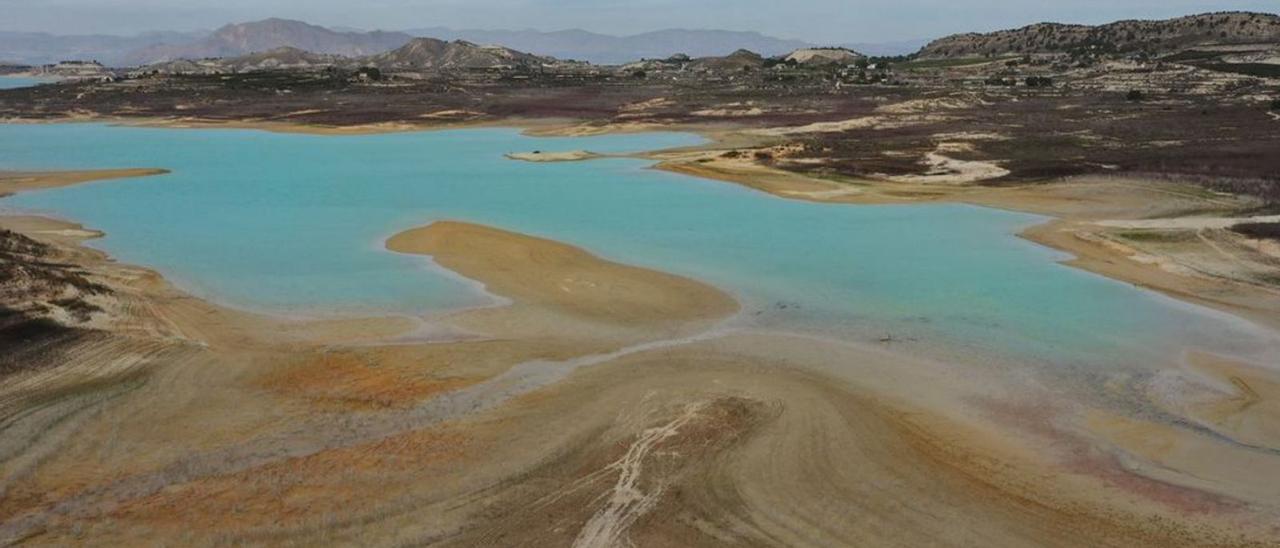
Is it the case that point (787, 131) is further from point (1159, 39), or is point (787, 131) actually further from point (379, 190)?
point (1159, 39)

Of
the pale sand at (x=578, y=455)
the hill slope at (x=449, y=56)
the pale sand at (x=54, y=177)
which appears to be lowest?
the pale sand at (x=578, y=455)

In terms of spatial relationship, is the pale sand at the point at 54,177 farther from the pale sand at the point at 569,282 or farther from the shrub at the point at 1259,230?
the shrub at the point at 1259,230

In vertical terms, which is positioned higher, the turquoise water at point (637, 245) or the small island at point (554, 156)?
the small island at point (554, 156)

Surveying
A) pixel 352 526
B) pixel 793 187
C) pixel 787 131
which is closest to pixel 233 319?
pixel 352 526

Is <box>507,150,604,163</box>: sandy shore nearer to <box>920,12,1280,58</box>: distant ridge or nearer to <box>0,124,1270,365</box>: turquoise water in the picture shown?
<box>0,124,1270,365</box>: turquoise water

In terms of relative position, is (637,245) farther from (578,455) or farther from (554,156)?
(554,156)

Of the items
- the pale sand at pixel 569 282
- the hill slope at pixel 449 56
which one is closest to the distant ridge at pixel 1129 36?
the hill slope at pixel 449 56

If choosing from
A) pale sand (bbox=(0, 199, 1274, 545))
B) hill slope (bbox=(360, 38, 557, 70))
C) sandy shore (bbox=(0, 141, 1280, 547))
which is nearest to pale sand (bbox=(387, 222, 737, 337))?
sandy shore (bbox=(0, 141, 1280, 547))
